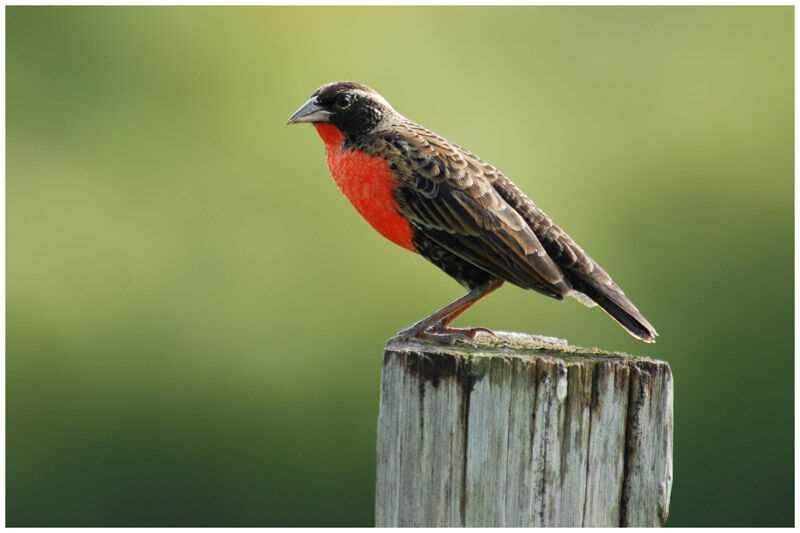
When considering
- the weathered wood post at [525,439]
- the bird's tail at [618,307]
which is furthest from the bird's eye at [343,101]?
the weathered wood post at [525,439]

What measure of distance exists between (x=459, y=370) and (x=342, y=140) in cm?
232

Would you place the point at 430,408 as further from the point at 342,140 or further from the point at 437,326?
the point at 342,140

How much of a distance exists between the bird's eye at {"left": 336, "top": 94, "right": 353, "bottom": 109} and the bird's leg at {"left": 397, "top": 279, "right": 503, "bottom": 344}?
4.87ft

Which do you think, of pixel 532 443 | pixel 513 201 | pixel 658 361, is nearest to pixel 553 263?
pixel 513 201

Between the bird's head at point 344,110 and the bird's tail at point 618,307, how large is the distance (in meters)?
1.72

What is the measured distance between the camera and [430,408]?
12.0 ft

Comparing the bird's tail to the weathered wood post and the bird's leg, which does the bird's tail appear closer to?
the bird's leg

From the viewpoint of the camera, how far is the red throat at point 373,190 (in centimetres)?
507

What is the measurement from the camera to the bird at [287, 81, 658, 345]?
4.85 m

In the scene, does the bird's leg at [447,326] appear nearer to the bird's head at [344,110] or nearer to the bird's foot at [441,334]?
the bird's foot at [441,334]

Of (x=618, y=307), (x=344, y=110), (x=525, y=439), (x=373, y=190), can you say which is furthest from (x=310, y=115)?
(x=525, y=439)

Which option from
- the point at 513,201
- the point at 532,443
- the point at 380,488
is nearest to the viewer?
the point at 532,443

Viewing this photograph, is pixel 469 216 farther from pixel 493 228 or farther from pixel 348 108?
pixel 348 108

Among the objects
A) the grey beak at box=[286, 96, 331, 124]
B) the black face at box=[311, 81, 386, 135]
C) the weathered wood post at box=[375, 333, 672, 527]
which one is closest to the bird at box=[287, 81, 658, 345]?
the black face at box=[311, 81, 386, 135]
